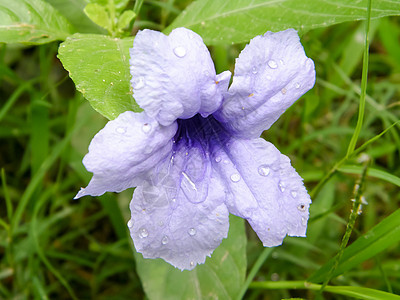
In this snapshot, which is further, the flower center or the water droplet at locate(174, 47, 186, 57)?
the flower center

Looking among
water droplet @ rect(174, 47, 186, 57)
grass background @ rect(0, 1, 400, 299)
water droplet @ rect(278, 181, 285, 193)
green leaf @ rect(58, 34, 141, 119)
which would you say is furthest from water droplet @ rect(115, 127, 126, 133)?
grass background @ rect(0, 1, 400, 299)

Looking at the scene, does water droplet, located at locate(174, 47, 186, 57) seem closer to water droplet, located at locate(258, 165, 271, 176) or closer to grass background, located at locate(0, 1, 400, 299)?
water droplet, located at locate(258, 165, 271, 176)

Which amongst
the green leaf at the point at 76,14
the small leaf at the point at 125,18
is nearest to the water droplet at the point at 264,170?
the small leaf at the point at 125,18

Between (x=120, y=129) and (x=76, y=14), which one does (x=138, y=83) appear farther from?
(x=76, y=14)

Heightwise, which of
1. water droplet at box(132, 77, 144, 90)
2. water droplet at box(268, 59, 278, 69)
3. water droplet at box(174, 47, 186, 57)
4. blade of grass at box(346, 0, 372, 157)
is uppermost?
water droplet at box(174, 47, 186, 57)

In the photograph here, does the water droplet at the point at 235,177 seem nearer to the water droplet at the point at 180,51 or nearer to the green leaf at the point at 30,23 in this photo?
the water droplet at the point at 180,51

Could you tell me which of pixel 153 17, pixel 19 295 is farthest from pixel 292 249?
pixel 153 17

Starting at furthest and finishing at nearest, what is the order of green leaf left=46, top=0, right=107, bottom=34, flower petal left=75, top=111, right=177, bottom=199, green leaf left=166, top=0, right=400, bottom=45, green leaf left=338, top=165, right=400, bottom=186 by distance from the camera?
green leaf left=46, top=0, right=107, bottom=34
green leaf left=338, top=165, right=400, bottom=186
green leaf left=166, top=0, right=400, bottom=45
flower petal left=75, top=111, right=177, bottom=199
